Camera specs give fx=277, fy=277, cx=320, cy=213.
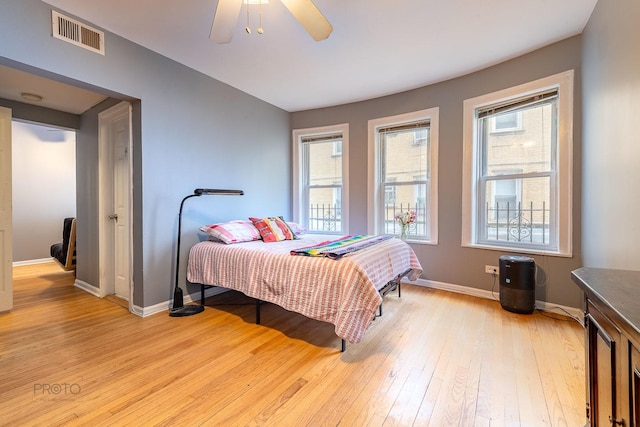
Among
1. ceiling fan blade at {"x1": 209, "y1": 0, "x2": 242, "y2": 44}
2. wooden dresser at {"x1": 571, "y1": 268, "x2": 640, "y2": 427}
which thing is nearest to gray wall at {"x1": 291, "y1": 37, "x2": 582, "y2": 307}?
wooden dresser at {"x1": 571, "y1": 268, "x2": 640, "y2": 427}

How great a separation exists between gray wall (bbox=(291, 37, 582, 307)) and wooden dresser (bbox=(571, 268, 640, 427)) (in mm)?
2009

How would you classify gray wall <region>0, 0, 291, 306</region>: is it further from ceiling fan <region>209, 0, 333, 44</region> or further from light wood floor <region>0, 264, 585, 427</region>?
ceiling fan <region>209, 0, 333, 44</region>

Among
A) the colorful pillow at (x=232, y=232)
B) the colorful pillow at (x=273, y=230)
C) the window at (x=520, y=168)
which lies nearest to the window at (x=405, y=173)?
the window at (x=520, y=168)

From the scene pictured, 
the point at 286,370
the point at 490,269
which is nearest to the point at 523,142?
the point at 490,269

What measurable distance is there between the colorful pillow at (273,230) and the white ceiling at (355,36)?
174 centimetres

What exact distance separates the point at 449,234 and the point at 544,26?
2175 millimetres

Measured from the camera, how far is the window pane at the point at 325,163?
437 centimetres

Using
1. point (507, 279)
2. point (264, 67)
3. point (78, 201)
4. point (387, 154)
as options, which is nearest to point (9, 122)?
point (78, 201)

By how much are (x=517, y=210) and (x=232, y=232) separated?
10.3 ft

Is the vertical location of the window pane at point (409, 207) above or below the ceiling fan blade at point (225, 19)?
below

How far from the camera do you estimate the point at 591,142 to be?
2.27 metres

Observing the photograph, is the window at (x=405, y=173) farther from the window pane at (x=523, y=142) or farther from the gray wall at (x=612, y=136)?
the gray wall at (x=612, y=136)

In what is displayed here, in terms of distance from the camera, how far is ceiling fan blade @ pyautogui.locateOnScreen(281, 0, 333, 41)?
1.63 m

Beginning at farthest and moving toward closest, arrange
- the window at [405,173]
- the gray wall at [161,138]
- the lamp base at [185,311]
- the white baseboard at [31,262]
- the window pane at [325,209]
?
the white baseboard at [31,262], the window pane at [325,209], the window at [405,173], the lamp base at [185,311], the gray wall at [161,138]
